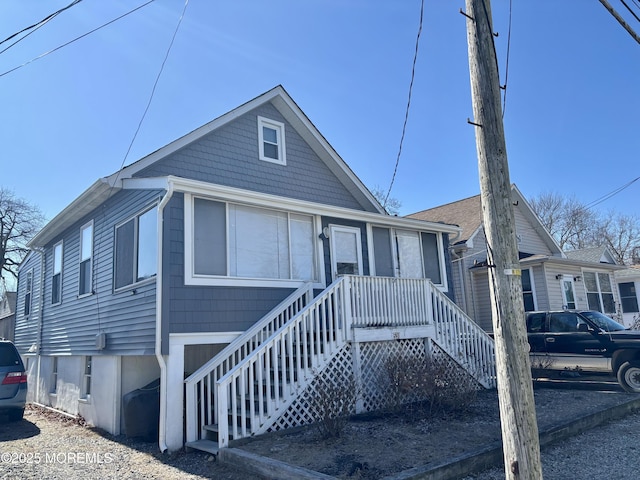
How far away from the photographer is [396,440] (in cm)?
679

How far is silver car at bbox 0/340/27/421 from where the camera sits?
9977mm

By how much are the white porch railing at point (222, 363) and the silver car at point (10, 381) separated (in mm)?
4243

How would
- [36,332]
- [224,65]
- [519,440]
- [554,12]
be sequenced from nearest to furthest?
[519,440]
[554,12]
[224,65]
[36,332]

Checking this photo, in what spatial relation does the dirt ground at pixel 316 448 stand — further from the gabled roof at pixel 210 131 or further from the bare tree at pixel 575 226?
the bare tree at pixel 575 226

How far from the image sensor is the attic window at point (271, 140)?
39.7 feet

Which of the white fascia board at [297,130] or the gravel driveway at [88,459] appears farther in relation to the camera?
the white fascia board at [297,130]

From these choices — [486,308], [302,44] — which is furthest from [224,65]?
[486,308]

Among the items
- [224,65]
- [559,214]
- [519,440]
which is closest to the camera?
[519,440]

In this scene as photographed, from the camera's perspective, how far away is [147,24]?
848cm

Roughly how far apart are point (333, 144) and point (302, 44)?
3.75 m

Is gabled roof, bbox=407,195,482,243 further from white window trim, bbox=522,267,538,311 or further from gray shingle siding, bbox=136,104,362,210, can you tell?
gray shingle siding, bbox=136,104,362,210

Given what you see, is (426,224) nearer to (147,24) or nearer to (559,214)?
(147,24)

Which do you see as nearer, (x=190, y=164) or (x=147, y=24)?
(x=147, y=24)

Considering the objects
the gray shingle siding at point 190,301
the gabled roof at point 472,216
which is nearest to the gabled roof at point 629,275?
the gabled roof at point 472,216
